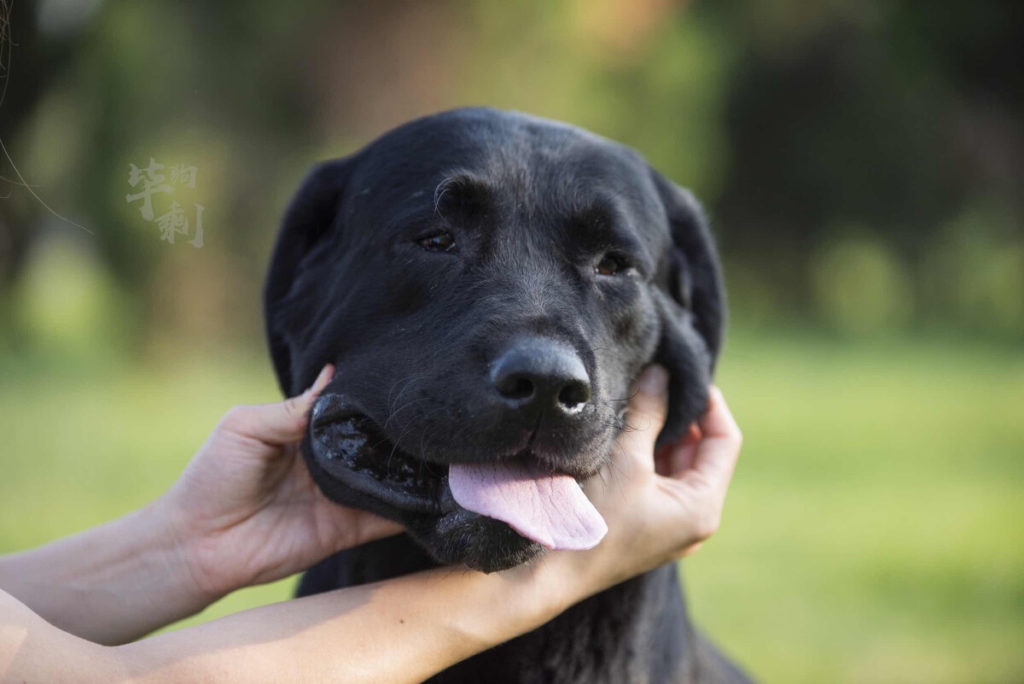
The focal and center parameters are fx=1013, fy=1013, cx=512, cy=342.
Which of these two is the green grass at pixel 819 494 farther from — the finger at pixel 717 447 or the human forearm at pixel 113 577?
the human forearm at pixel 113 577

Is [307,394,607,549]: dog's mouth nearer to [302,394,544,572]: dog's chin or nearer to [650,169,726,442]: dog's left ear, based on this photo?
[302,394,544,572]: dog's chin

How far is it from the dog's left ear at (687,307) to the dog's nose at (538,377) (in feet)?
2.67

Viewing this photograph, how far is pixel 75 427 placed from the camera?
10.3m

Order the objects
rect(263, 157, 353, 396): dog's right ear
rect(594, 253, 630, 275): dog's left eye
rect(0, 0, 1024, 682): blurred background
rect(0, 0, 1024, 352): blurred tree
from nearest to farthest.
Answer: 1. rect(594, 253, 630, 275): dog's left eye
2. rect(263, 157, 353, 396): dog's right ear
3. rect(0, 0, 1024, 682): blurred background
4. rect(0, 0, 1024, 352): blurred tree

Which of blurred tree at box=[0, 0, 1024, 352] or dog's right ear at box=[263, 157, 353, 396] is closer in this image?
dog's right ear at box=[263, 157, 353, 396]

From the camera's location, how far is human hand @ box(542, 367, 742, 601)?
2.63 metres

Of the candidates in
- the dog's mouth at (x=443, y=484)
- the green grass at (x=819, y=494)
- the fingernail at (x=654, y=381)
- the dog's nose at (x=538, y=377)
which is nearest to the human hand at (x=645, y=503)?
the fingernail at (x=654, y=381)

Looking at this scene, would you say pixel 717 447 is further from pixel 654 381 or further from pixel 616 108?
pixel 616 108

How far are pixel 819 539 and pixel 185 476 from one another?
6831mm

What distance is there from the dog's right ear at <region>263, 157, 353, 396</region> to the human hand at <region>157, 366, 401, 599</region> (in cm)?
38

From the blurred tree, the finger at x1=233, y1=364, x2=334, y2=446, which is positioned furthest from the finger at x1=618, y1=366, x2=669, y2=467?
the blurred tree

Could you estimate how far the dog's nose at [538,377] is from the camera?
227cm

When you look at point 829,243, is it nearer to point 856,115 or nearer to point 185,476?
point 856,115

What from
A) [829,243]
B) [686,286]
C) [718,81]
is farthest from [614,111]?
[686,286]
